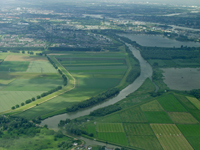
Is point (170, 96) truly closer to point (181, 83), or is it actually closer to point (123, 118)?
point (181, 83)

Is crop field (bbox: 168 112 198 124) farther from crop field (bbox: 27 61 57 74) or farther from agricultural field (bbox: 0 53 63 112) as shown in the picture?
crop field (bbox: 27 61 57 74)

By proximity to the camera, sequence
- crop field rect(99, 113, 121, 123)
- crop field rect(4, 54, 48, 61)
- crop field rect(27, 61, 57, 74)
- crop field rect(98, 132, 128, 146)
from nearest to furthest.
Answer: crop field rect(98, 132, 128, 146) < crop field rect(99, 113, 121, 123) < crop field rect(27, 61, 57, 74) < crop field rect(4, 54, 48, 61)

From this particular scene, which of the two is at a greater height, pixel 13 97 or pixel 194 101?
pixel 194 101

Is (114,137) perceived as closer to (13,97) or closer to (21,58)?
(13,97)

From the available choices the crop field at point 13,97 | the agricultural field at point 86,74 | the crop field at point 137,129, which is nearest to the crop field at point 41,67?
the agricultural field at point 86,74

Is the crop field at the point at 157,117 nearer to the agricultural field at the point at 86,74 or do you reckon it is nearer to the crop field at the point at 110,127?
the crop field at the point at 110,127

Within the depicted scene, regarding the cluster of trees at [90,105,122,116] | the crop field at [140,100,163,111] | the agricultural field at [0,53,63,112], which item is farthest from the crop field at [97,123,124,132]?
the agricultural field at [0,53,63,112]

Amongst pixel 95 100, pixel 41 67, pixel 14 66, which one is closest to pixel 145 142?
pixel 95 100
